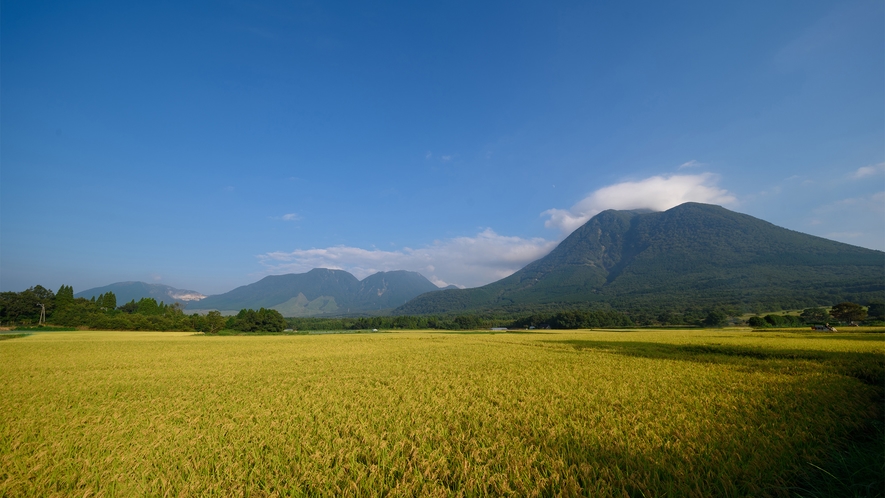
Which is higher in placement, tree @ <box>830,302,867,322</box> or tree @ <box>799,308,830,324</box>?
tree @ <box>830,302,867,322</box>

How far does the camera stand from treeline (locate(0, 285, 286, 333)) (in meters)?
66.2

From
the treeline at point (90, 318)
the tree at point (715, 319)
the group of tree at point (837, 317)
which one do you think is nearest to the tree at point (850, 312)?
the group of tree at point (837, 317)

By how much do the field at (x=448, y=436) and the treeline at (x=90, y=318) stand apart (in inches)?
2934

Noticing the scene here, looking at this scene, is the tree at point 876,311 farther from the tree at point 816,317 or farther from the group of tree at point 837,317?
the tree at point 816,317

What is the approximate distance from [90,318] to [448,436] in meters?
92.9

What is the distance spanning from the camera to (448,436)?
573 centimetres

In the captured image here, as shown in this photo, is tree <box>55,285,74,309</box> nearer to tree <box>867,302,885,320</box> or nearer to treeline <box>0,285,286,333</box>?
treeline <box>0,285,286,333</box>

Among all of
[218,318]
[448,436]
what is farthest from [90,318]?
[448,436]

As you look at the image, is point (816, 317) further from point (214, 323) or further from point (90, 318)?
point (90, 318)

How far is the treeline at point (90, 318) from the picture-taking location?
217ft

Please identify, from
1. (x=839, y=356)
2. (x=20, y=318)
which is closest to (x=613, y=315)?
(x=839, y=356)

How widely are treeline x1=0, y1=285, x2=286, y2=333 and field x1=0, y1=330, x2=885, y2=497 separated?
244ft

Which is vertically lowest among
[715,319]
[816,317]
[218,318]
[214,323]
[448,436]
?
[715,319]

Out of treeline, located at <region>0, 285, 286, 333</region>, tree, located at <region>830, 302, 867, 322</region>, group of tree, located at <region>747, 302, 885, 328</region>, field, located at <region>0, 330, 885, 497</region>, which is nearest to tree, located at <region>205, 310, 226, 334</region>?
treeline, located at <region>0, 285, 286, 333</region>
